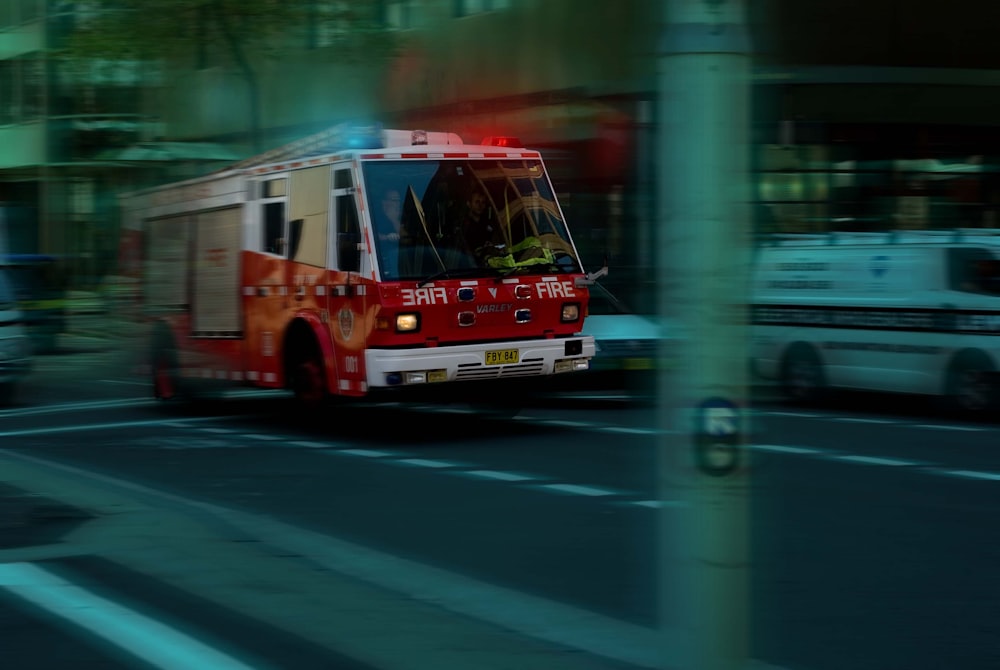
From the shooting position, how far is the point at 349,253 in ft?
42.8

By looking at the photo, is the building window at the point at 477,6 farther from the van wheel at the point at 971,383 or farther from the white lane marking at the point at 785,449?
the white lane marking at the point at 785,449

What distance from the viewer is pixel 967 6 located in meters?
26.5

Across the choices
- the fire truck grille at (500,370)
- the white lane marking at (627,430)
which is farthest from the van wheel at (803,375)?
the fire truck grille at (500,370)

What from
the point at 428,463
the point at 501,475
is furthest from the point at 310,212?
the point at 501,475

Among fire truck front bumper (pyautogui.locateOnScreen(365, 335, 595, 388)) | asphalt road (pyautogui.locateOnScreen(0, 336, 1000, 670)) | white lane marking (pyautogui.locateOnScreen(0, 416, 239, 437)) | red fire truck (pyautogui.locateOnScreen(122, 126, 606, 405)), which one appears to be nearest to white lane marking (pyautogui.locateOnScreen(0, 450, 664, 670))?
asphalt road (pyautogui.locateOnScreen(0, 336, 1000, 670))

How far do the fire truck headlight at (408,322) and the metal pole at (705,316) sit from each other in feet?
28.6

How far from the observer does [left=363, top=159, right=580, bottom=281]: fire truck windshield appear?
12.9 meters

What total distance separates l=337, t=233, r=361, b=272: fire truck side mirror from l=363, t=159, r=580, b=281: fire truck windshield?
0.24m

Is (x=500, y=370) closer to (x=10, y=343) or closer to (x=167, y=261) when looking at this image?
(x=167, y=261)

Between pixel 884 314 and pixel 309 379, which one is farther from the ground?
pixel 884 314

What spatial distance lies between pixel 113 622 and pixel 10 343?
12020 millimetres

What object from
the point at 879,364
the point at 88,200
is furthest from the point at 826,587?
the point at 88,200

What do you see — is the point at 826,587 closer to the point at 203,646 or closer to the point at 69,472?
the point at 203,646

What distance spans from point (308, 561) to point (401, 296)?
523cm
